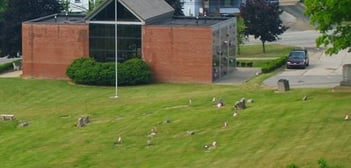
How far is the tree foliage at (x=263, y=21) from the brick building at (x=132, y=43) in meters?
15.6

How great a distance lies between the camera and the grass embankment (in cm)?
7502

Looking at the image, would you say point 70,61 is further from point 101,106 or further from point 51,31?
point 101,106

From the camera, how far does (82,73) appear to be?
6378cm

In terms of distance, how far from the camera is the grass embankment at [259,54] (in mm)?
75019

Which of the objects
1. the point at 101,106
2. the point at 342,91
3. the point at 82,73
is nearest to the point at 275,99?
the point at 342,91

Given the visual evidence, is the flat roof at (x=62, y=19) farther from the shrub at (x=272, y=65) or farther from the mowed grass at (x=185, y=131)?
the mowed grass at (x=185, y=131)

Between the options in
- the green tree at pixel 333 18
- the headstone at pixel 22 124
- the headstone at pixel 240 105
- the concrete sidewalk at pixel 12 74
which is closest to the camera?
the green tree at pixel 333 18

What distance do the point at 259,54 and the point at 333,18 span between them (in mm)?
42223

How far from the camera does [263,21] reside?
277ft

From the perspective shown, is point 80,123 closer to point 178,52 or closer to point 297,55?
point 178,52

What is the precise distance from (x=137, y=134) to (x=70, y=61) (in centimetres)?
2671

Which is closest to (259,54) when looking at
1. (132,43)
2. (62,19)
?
(62,19)

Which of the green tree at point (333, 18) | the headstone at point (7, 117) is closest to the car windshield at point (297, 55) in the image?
the green tree at point (333, 18)

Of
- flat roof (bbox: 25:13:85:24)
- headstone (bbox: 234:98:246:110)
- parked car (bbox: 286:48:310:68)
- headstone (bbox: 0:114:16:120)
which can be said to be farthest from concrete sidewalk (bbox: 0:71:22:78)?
headstone (bbox: 234:98:246:110)
